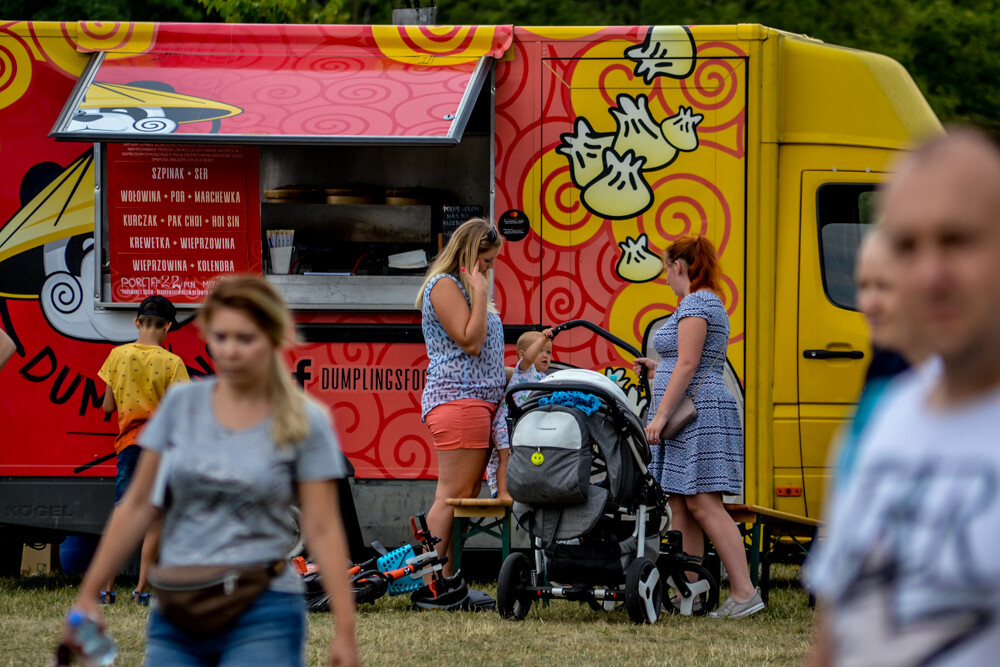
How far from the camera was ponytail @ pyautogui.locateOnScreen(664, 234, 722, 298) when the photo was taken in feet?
21.3

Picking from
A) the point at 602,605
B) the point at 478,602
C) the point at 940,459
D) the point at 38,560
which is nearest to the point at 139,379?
the point at 38,560

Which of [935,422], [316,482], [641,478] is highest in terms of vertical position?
[935,422]

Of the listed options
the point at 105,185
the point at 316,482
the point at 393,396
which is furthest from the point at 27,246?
the point at 316,482

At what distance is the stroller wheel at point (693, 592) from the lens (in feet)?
21.5

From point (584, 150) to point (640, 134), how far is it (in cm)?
33

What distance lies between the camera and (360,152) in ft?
28.4

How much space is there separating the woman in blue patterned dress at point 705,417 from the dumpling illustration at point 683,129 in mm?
1179

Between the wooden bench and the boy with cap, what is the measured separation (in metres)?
3.02

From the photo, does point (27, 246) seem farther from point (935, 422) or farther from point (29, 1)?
point (29, 1)

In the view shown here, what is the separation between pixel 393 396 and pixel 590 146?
1.80m

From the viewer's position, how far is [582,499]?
6094 mm

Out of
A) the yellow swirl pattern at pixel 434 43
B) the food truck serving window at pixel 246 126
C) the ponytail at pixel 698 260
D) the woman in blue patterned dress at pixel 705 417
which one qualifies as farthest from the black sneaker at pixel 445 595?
the yellow swirl pattern at pixel 434 43

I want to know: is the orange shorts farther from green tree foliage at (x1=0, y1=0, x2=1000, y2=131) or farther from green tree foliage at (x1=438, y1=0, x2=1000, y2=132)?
green tree foliage at (x1=438, y1=0, x2=1000, y2=132)

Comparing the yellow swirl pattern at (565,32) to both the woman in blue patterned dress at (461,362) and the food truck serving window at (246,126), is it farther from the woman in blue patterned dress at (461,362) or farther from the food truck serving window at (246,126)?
the woman in blue patterned dress at (461,362)
